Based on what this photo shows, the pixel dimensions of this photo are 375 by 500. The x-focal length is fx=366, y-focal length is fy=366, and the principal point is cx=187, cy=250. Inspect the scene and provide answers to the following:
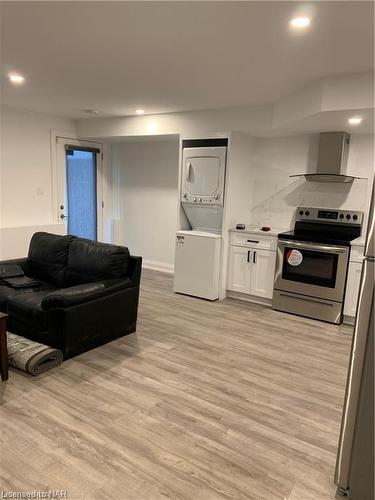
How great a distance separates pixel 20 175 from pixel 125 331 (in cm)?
309

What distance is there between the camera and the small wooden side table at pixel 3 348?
254 centimetres

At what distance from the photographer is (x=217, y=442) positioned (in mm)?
2127

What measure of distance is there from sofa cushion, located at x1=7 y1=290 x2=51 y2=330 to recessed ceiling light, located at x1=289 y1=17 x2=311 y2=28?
8.67 feet

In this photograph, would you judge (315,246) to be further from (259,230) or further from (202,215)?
(202,215)

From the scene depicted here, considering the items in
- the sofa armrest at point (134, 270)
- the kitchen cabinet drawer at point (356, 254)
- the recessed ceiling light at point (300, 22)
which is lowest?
the sofa armrest at point (134, 270)

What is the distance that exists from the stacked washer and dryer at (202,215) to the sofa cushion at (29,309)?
6.86 ft

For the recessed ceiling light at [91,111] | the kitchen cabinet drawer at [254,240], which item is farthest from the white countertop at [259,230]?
the recessed ceiling light at [91,111]

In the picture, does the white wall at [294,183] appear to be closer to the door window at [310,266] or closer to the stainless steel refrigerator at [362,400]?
the door window at [310,266]

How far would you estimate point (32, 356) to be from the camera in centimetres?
271

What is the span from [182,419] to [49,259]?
2.25 metres

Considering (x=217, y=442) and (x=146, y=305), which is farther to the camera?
(x=146, y=305)

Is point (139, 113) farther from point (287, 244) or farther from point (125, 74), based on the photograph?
point (287, 244)

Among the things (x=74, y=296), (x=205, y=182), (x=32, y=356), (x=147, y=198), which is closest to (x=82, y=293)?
(x=74, y=296)

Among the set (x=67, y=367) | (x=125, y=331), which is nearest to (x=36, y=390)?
(x=67, y=367)
